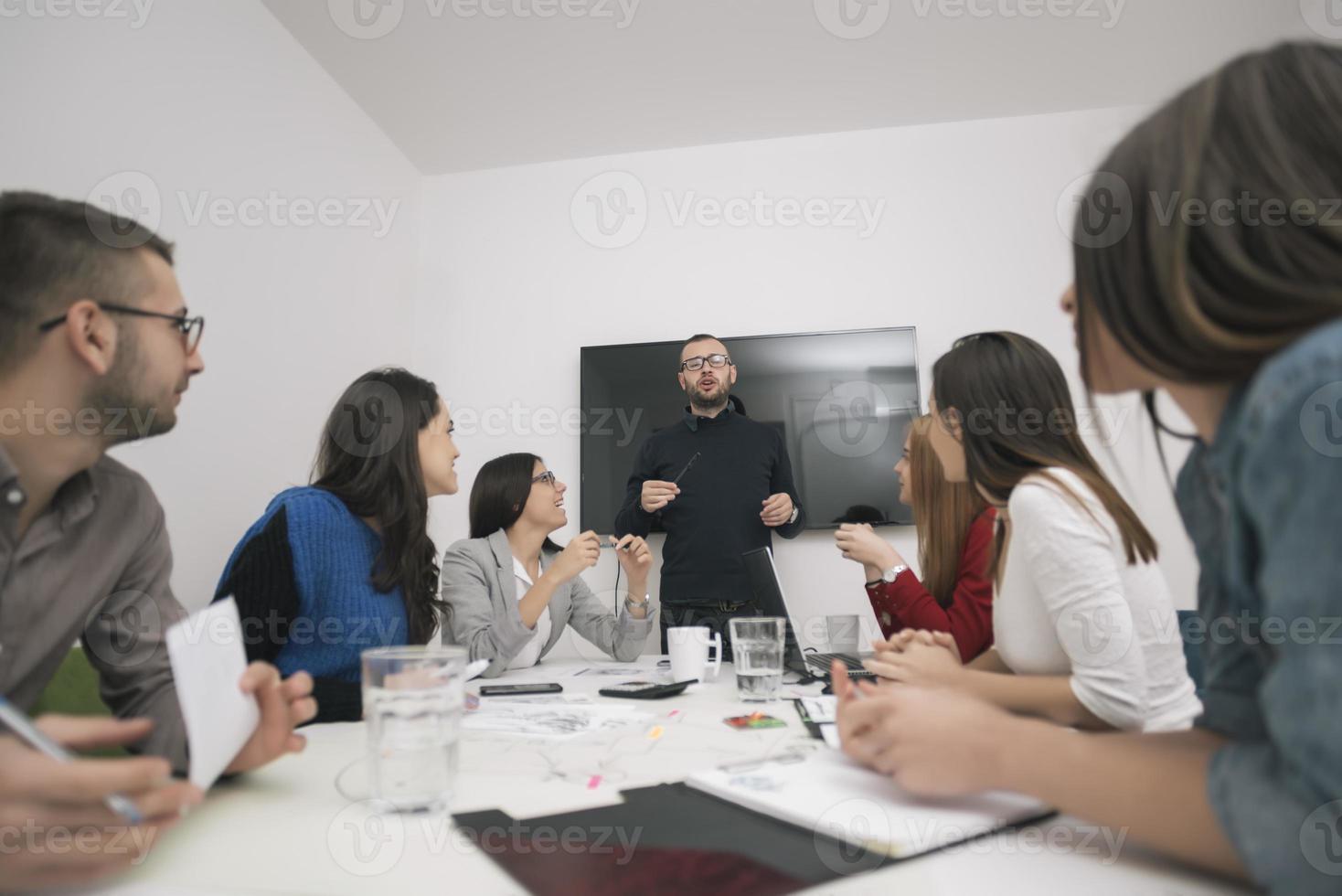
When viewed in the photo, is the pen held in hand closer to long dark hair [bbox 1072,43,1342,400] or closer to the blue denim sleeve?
long dark hair [bbox 1072,43,1342,400]

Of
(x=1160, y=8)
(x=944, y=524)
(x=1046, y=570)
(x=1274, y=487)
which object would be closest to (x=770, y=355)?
(x=944, y=524)

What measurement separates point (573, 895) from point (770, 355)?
120 inches

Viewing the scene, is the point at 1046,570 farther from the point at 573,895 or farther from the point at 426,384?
the point at 426,384

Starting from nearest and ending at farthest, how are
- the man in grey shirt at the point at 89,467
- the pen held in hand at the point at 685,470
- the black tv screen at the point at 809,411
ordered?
the man in grey shirt at the point at 89,467
the pen held in hand at the point at 685,470
the black tv screen at the point at 809,411

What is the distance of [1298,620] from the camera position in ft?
1.42

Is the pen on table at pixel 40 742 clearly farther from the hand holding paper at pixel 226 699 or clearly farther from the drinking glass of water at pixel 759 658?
the drinking glass of water at pixel 759 658

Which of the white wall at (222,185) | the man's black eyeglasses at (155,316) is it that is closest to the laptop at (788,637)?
the man's black eyeglasses at (155,316)

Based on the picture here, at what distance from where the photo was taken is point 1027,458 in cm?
120

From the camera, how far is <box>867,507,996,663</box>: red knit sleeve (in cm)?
161

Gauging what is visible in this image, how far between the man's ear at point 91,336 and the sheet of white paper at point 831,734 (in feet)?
3.28

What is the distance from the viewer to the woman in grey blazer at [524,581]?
73.7 inches

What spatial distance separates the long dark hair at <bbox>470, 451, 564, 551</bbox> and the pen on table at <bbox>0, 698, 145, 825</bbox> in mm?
1795

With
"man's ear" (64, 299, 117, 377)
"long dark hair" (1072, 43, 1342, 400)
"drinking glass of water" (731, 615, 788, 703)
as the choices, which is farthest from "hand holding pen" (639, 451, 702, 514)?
"long dark hair" (1072, 43, 1342, 400)

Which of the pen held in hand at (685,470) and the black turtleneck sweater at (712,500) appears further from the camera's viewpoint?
the pen held in hand at (685,470)
